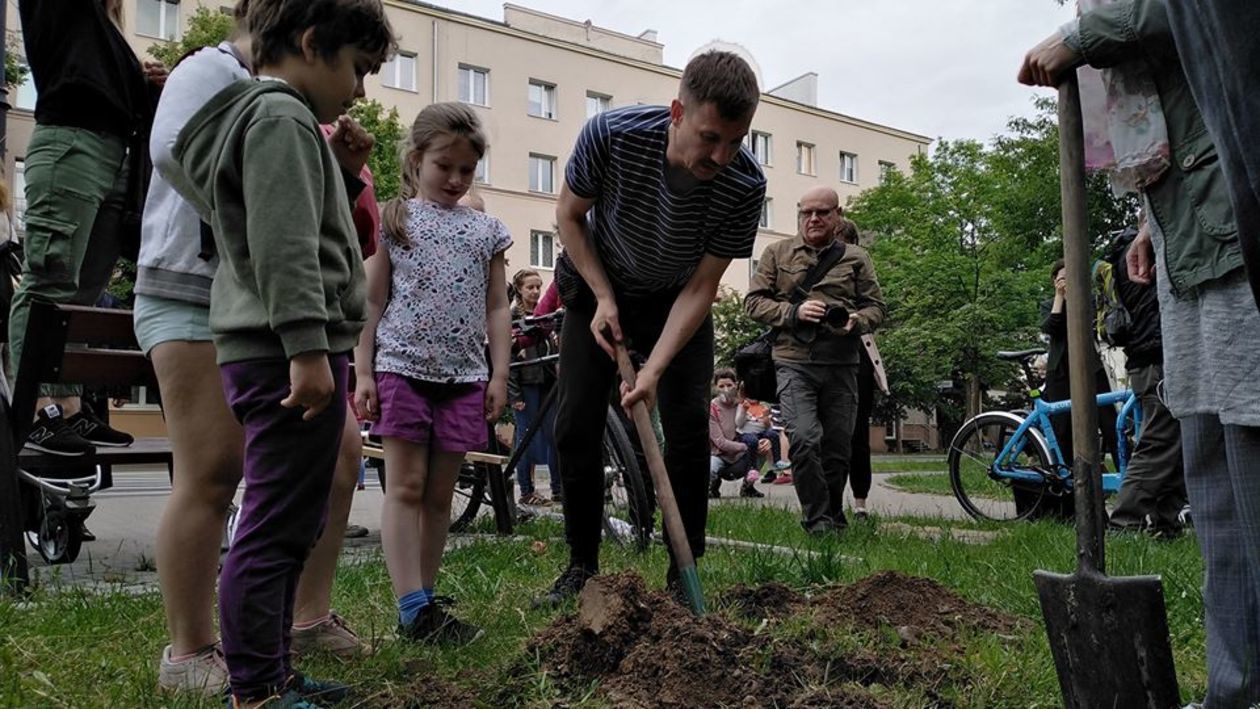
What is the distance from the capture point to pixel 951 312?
2958 cm

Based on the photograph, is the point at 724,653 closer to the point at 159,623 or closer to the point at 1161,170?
the point at 1161,170

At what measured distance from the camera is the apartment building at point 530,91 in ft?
104

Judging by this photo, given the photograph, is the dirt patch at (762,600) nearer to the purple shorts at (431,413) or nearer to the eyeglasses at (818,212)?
the purple shorts at (431,413)

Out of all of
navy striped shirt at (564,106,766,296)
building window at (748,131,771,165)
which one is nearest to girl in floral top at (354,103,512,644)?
navy striped shirt at (564,106,766,296)

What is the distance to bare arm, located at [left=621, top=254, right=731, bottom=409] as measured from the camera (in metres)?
3.38

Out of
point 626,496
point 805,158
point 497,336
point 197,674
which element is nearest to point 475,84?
point 805,158

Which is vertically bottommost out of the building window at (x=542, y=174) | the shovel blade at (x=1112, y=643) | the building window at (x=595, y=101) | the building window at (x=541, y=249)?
the shovel blade at (x=1112, y=643)

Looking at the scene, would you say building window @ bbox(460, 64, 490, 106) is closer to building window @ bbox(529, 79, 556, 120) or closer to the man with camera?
building window @ bbox(529, 79, 556, 120)

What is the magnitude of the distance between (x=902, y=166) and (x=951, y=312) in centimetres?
1929

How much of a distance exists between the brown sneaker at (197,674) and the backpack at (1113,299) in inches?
189

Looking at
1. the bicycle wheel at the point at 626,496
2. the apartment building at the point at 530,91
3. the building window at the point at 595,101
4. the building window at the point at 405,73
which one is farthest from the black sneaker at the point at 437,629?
the building window at the point at 595,101

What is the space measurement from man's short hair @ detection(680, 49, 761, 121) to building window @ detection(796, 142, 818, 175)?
135ft

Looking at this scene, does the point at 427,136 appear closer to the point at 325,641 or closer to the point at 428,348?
the point at 428,348

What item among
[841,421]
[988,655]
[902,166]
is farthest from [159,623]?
[902,166]
